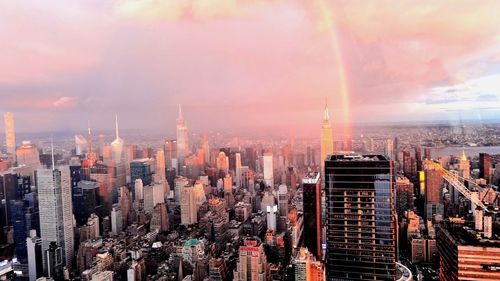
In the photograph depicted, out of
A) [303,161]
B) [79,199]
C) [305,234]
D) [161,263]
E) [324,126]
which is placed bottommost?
[161,263]

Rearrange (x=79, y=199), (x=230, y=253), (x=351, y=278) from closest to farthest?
(x=351, y=278) → (x=230, y=253) → (x=79, y=199)

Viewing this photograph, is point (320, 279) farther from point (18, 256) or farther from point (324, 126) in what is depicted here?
point (18, 256)

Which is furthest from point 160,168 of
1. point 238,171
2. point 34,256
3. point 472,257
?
point 472,257

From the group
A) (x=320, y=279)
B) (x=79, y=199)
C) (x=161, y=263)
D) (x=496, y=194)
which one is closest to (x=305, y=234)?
(x=320, y=279)

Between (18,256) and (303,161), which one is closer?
(18,256)

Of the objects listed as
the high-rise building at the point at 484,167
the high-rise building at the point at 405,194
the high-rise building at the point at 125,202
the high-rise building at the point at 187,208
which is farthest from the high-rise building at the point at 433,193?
the high-rise building at the point at 125,202

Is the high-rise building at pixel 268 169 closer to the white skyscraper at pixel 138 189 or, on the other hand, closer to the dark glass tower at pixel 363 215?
the white skyscraper at pixel 138 189

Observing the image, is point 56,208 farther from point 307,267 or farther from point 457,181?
point 457,181

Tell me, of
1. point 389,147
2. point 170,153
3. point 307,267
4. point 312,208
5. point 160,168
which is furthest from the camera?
point 160,168
